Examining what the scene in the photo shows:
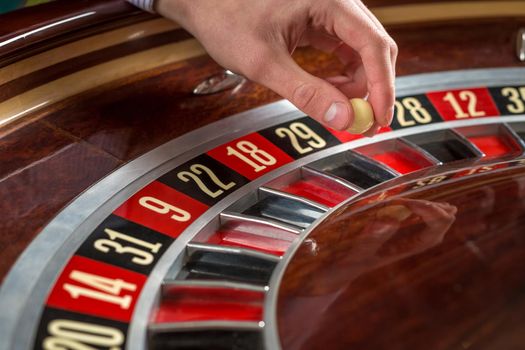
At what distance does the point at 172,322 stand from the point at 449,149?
713 mm

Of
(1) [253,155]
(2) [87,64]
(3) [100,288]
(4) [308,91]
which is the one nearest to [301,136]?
(1) [253,155]

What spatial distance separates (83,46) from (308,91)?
47cm

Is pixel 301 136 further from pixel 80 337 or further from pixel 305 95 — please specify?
pixel 80 337

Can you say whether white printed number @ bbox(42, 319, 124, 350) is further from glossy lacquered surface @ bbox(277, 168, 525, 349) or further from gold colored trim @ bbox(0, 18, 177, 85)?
gold colored trim @ bbox(0, 18, 177, 85)

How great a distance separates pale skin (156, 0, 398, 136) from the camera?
125cm

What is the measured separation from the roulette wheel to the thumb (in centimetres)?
13

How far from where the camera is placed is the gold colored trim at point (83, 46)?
1365 mm

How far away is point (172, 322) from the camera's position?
979mm

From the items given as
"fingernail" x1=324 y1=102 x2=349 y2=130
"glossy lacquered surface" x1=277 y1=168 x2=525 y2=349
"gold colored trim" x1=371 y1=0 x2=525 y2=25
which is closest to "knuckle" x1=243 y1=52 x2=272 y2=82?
"fingernail" x1=324 y1=102 x2=349 y2=130

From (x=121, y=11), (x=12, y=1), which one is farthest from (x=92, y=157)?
(x=12, y=1)

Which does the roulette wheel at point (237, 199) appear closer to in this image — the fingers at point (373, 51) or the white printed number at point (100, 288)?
the white printed number at point (100, 288)

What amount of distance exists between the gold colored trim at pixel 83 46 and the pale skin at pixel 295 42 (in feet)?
0.76

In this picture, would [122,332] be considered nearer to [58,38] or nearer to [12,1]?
[58,38]

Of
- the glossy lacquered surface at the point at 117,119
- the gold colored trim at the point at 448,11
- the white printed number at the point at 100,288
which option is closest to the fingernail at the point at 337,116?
the glossy lacquered surface at the point at 117,119
